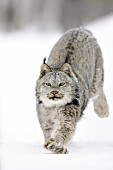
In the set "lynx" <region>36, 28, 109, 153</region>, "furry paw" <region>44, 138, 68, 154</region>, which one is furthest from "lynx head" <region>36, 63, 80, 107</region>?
"furry paw" <region>44, 138, 68, 154</region>

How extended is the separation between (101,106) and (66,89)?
165 mm

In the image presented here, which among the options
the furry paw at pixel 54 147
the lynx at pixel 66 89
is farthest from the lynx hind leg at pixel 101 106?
the furry paw at pixel 54 147

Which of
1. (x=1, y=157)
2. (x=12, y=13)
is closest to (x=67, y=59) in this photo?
(x=12, y=13)

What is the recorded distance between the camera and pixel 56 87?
234cm

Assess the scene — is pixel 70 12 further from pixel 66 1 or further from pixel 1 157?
pixel 1 157

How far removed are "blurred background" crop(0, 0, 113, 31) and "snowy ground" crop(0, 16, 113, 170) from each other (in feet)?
0.12

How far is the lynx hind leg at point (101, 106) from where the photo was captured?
2410 mm

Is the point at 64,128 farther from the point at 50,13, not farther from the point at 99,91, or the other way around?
the point at 50,13

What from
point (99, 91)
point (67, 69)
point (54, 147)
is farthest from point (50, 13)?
point (54, 147)

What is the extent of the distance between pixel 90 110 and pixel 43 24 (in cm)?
39

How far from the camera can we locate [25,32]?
8.10 ft

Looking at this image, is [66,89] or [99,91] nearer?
[66,89]

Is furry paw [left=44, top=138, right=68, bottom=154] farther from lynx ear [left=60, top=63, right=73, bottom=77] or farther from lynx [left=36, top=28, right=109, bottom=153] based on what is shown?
lynx ear [left=60, top=63, right=73, bottom=77]

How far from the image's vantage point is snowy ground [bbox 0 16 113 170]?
89.7 inches
